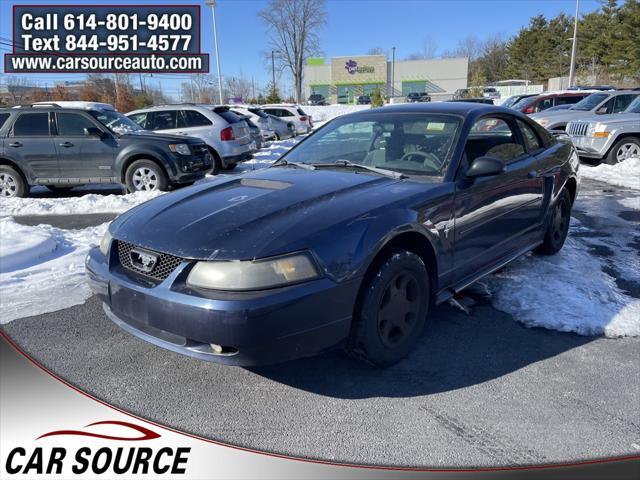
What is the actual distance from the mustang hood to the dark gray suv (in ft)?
17.9

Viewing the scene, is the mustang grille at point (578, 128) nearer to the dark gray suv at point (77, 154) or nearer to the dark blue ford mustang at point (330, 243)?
the dark blue ford mustang at point (330, 243)

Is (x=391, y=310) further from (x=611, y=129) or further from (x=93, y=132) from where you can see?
(x=611, y=129)

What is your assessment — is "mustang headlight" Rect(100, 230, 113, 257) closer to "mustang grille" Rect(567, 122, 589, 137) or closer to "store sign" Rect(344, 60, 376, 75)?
"mustang grille" Rect(567, 122, 589, 137)

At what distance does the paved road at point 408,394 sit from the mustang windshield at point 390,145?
1.21 meters


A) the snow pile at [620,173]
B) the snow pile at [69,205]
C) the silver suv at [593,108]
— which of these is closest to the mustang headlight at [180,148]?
the snow pile at [69,205]

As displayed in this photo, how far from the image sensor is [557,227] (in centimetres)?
482

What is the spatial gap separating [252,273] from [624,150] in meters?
11.3

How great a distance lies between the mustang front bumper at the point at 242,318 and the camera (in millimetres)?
2191

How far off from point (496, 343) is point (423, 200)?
113cm

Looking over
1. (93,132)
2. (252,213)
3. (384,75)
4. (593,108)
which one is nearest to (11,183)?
(93,132)

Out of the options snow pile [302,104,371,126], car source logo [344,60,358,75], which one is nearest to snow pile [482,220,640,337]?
snow pile [302,104,371,126]

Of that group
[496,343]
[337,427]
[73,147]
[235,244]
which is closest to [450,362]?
[496,343]

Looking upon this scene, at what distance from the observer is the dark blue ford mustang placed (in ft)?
7.43

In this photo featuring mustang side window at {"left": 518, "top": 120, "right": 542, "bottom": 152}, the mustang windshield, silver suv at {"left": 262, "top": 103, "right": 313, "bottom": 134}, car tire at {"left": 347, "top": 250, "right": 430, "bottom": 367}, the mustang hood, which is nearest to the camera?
the mustang hood
